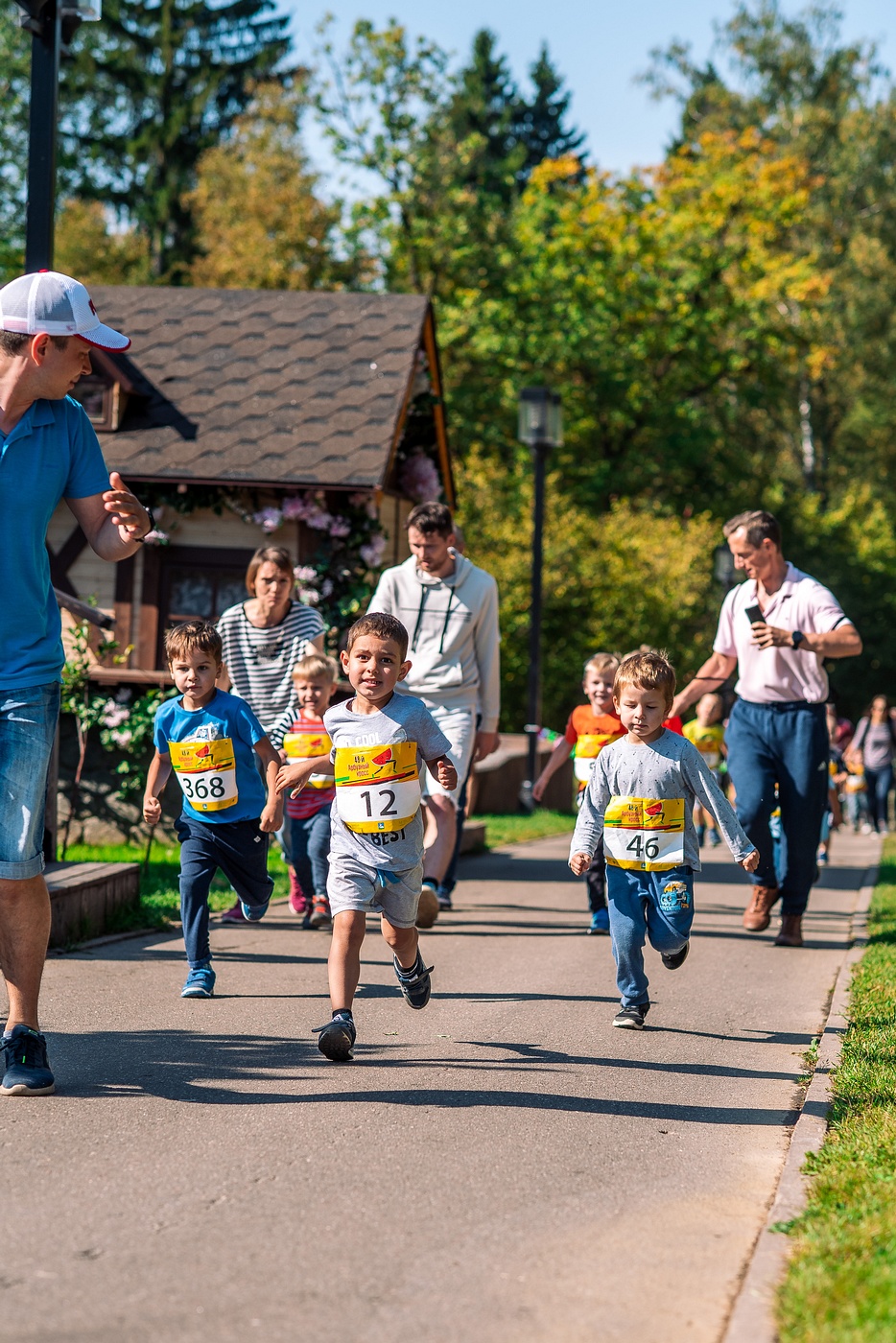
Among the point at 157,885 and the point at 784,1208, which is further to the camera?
the point at 157,885

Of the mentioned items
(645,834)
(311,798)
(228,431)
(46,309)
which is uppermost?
(228,431)

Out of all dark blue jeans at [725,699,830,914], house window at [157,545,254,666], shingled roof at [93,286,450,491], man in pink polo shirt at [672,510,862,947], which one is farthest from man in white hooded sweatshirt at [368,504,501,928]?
house window at [157,545,254,666]

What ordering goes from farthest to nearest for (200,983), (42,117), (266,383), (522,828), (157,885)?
(522,828) → (266,383) → (157,885) → (42,117) → (200,983)

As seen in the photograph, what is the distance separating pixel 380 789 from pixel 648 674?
1.35 m

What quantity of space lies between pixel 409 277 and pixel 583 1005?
28.5 metres

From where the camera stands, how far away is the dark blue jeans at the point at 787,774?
846 cm

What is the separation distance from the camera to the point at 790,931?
29.0ft

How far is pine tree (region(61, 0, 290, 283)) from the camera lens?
3947 cm

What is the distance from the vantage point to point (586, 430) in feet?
117

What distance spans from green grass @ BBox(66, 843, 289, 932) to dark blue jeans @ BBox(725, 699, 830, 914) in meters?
3.13

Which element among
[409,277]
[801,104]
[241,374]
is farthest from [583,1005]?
[801,104]

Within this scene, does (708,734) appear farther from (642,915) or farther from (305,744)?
(642,915)

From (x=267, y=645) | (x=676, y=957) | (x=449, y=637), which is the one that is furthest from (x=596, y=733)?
(x=676, y=957)

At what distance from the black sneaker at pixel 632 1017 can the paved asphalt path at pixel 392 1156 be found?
64mm
